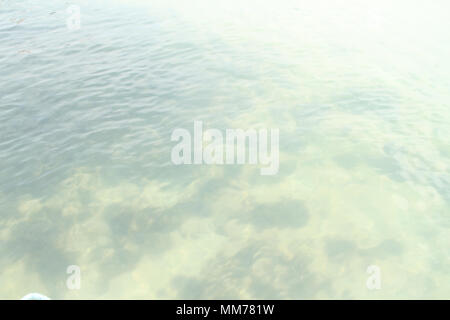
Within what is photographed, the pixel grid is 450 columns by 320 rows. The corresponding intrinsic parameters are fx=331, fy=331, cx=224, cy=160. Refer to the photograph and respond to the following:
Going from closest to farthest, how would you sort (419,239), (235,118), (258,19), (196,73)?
(419,239)
(235,118)
(196,73)
(258,19)

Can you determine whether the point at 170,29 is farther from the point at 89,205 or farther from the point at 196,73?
the point at 89,205

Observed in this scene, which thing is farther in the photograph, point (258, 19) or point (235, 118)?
point (258, 19)

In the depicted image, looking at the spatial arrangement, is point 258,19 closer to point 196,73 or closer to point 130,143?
point 196,73

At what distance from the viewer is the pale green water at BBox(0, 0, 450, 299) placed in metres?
6.17

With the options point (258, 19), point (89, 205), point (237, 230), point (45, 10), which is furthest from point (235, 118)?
point (45, 10)

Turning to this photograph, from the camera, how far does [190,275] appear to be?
6105 mm

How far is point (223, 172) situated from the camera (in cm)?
838

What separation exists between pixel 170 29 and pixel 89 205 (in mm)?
12718

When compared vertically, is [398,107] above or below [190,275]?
above

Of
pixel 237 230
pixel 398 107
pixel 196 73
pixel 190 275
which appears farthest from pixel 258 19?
pixel 190 275

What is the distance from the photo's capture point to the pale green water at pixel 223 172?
6.17 m
